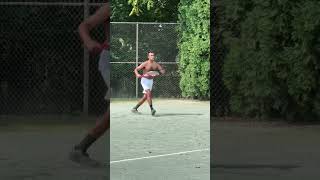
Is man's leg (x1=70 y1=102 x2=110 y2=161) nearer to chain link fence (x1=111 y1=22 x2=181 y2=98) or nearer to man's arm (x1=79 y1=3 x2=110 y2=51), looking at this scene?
man's arm (x1=79 y1=3 x2=110 y2=51)

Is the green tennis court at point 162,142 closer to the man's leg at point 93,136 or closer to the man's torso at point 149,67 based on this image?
the man's leg at point 93,136

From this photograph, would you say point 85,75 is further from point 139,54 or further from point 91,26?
point 91,26

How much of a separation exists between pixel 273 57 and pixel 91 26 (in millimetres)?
6012

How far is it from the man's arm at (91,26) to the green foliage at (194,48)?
28.7 feet

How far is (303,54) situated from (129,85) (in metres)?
7.68

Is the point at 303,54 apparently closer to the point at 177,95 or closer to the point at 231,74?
the point at 231,74

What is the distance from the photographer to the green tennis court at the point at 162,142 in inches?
283

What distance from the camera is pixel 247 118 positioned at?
551 inches

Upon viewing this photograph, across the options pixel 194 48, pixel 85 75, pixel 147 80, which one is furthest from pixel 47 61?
pixel 194 48

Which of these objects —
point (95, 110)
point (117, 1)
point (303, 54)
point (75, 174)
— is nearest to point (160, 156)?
point (75, 174)

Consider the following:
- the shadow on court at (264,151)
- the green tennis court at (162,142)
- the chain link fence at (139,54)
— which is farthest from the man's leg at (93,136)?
the chain link fence at (139,54)

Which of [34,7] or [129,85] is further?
[129,85]

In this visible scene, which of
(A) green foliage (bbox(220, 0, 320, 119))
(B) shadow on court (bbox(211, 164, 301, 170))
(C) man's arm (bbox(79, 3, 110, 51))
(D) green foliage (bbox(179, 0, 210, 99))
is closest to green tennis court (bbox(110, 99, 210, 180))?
(B) shadow on court (bbox(211, 164, 301, 170))

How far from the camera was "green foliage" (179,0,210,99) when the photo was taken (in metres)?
16.6
